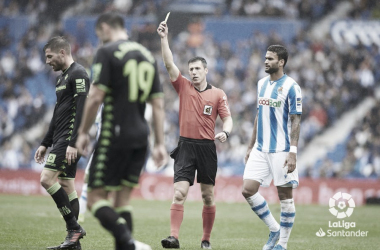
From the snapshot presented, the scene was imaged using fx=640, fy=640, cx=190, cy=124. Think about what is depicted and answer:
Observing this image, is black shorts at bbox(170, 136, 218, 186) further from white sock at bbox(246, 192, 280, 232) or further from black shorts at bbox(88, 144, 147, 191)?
black shorts at bbox(88, 144, 147, 191)

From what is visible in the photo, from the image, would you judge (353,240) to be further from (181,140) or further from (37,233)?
(37,233)

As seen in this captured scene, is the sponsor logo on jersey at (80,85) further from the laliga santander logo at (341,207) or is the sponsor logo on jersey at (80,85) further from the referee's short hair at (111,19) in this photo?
the laliga santander logo at (341,207)

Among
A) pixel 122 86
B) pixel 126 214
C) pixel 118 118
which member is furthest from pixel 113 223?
pixel 122 86

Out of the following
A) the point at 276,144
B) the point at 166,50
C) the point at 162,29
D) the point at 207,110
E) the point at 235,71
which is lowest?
the point at 276,144

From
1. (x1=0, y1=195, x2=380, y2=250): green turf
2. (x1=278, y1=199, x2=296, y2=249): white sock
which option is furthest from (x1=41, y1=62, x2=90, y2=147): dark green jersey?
(x1=278, y1=199, x2=296, y2=249): white sock

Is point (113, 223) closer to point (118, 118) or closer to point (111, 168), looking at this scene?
point (111, 168)

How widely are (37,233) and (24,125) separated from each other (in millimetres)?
17744

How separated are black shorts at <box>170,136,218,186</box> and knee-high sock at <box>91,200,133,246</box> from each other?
3270 millimetres

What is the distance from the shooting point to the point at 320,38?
1144 inches

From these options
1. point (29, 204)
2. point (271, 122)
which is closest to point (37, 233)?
point (271, 122)

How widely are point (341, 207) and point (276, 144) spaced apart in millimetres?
9236

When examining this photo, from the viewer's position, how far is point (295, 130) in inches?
343

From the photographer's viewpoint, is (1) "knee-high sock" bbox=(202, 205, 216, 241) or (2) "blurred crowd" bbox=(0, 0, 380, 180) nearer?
(1) "knee-high sock" bbox=(202, 205, 216, 241)

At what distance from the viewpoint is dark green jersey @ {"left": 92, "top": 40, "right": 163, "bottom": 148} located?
6195 mm
